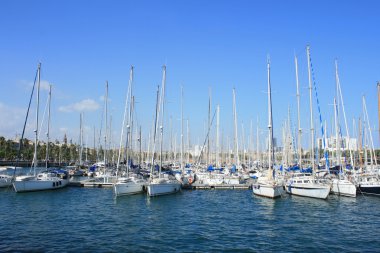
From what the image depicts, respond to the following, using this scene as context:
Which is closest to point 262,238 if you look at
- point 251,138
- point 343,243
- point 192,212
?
point 343,243

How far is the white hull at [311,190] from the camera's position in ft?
140

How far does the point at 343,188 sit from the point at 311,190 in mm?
5764

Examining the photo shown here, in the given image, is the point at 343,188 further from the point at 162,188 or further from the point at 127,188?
the point at 127,188

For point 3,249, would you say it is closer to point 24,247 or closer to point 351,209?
point 24,247


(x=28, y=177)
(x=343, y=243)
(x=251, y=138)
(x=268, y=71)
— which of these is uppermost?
(x=268, y=71)

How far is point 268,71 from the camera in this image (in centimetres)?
4869

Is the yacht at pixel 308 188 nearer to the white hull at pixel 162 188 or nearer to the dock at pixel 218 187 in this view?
the dock at pixel 218 187

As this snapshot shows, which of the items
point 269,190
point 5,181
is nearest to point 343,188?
point 269,190

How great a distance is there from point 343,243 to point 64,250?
18.4 metres

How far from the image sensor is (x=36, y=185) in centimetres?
4931

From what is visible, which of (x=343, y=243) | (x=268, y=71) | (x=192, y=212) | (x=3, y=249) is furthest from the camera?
(x=268, y=71)

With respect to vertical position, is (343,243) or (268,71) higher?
(268,71)

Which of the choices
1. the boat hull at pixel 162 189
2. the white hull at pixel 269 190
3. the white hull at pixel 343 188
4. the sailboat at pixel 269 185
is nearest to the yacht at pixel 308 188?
the sailboat at pixel 269 185

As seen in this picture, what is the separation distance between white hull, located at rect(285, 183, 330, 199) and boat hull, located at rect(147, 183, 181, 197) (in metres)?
16.0
